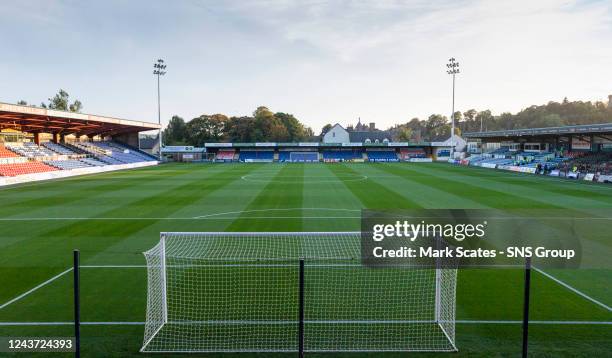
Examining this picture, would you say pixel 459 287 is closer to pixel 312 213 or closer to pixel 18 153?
pixel 312 213

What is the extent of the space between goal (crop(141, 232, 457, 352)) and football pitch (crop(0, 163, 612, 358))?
391 millimetres

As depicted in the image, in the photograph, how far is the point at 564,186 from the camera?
106ft

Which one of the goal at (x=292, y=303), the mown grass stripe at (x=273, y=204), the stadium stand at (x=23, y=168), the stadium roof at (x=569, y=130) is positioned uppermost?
the stadium roof at (x=569, y=130)

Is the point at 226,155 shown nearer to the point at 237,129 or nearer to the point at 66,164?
the point at 237,129

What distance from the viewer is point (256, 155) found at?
83438 mm

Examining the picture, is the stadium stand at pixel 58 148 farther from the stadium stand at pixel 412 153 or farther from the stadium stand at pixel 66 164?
the stadium stand at pixel 412 153

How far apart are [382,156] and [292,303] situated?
75249mm

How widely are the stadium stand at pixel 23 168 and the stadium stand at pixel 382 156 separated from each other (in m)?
54.8

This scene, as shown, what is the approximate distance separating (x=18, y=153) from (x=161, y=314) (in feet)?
144

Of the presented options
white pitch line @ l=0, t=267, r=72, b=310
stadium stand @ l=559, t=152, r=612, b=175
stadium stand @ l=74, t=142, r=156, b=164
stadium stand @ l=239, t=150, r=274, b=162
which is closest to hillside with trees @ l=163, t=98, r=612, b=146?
stadium stand @ l=239, t=150, r=274, b=162

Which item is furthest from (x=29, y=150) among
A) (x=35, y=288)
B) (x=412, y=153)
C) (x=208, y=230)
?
(x=412, y=153)

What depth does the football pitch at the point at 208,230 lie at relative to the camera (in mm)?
7531

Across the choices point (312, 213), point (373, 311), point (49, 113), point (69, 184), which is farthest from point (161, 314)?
point (49, 113)

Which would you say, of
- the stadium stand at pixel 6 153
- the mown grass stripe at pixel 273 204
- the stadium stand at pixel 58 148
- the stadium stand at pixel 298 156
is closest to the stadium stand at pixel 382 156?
the stadium stand at pixel 298 156
